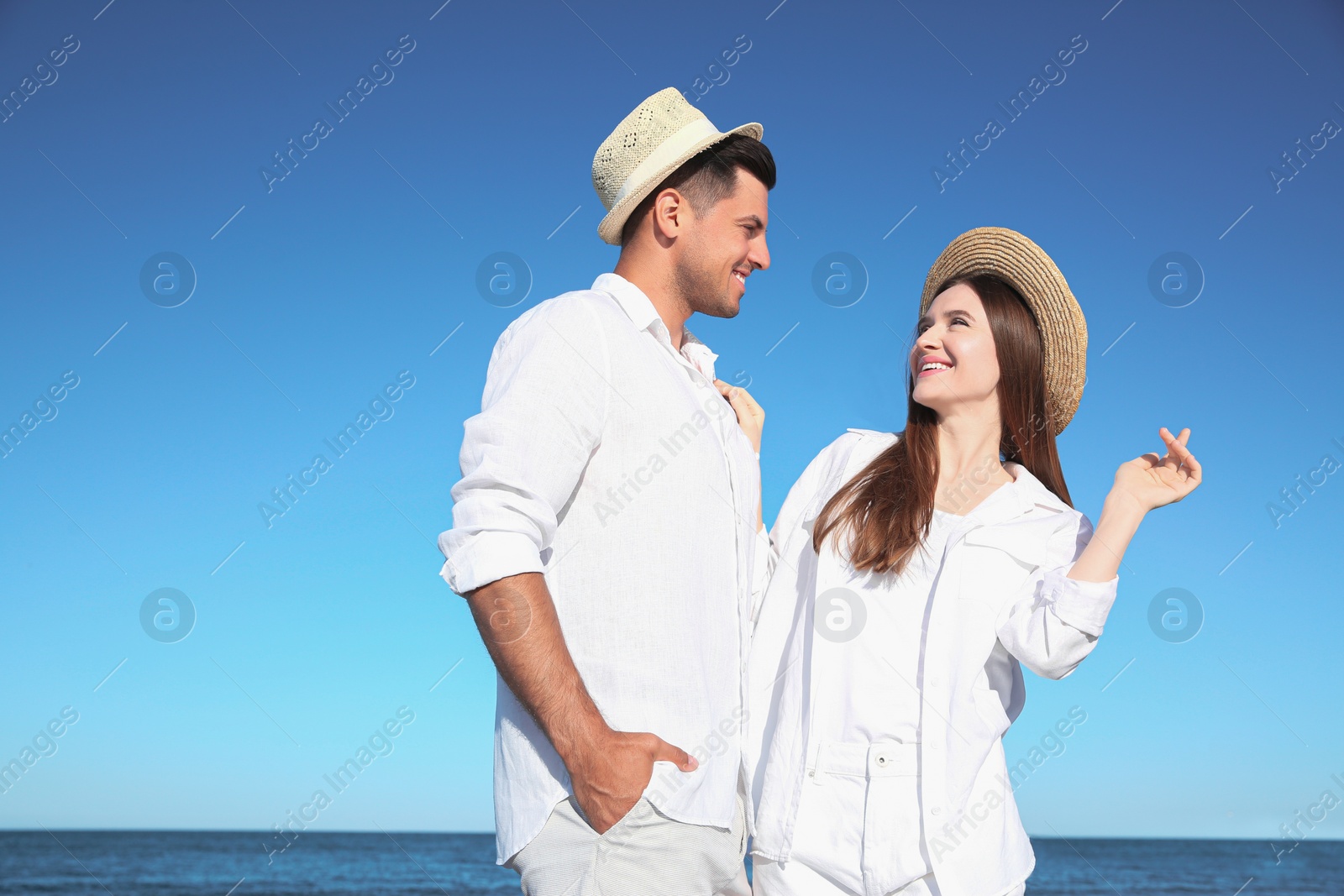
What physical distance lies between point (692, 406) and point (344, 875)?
1257 inches

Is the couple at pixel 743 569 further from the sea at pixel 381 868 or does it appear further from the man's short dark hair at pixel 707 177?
the sea at pixel 381 868

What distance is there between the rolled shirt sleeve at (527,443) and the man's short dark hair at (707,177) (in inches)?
25.5

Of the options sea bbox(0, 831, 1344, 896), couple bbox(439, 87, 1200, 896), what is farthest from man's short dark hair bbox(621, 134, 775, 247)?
sea bbox(0, 831, 1344, 896)

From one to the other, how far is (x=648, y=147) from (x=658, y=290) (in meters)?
0.44

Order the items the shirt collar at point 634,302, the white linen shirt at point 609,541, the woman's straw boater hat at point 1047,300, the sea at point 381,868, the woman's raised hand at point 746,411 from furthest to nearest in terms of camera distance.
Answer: the sea at point 381,868
the woman's straw boater hat at point 1047,300
the woman's raised hand at point 746,411
the shirt collar at point 634,302
the white linen shirt at point 609,541

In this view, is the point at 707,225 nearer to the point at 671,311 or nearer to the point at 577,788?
the point at 671,311

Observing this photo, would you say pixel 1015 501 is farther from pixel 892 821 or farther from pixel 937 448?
pixel 892 821

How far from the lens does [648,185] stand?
2805 millimetres

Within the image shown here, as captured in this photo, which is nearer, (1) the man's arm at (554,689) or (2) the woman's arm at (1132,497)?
(1) the man's arm at (554,689)

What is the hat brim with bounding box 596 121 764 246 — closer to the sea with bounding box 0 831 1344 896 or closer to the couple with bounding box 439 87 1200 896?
the couple with bounding box 439 87 1200 896

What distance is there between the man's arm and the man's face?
1220 millimetres

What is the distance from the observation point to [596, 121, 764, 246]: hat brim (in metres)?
2.80

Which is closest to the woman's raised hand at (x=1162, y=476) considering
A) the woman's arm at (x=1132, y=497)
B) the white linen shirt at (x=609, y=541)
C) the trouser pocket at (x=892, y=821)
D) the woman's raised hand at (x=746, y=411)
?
the woman's arm at (x=1132, y=497)

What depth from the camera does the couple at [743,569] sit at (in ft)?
6.62
